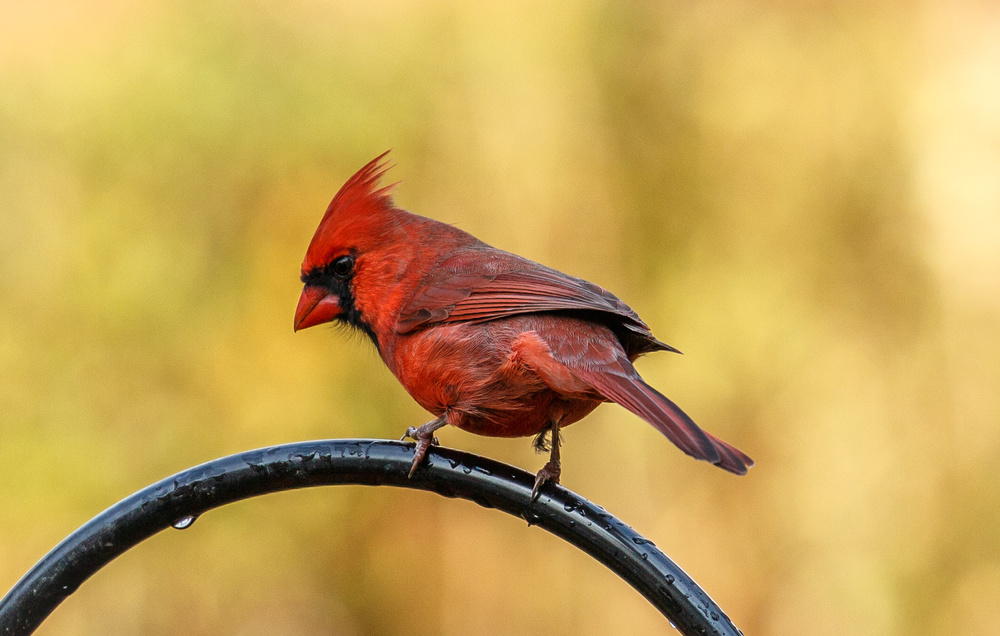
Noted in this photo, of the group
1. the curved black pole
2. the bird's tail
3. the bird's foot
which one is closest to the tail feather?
the bird's tail

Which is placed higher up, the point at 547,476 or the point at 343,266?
the point at 343,266

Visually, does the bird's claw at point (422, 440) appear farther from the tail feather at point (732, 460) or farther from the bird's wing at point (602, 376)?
the tail feather at point (732, 460)

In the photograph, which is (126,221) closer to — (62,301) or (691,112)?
(62,301)

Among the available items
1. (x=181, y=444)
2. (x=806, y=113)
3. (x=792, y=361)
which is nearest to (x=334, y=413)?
(x=181, y=444)

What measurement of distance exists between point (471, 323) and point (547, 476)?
1.81 ft

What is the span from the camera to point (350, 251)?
8.20 feet

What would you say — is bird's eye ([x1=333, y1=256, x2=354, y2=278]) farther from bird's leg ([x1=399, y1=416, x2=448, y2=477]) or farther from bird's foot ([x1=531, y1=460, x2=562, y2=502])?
bird's foot ([x1=531, y1=460, x2=562, y2=502])

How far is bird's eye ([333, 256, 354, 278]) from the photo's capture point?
8.21 ft

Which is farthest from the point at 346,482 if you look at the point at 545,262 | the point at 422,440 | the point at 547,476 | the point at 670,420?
the point at 545,262

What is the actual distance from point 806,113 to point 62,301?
10.3 feet

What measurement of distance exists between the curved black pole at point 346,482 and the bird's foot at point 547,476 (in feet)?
0.04

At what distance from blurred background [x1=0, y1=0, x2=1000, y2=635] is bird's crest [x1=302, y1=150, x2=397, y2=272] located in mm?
1722

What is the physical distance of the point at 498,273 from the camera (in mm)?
2479

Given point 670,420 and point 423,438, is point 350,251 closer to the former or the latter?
point 423,438
